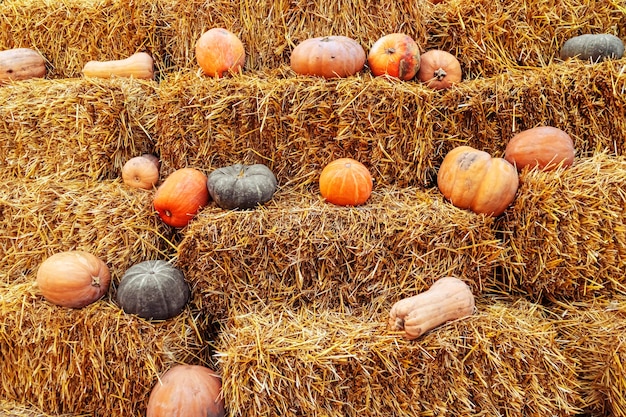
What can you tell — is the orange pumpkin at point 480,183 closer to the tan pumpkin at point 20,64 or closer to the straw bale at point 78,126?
the straw bale at point 78,126

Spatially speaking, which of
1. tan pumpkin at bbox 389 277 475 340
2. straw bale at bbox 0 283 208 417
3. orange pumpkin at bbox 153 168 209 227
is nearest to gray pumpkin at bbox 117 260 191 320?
straw bale at bbox 0 283 208 417

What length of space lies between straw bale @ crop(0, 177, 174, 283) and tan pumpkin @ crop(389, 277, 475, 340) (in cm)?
163

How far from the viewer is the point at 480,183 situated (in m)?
3.18

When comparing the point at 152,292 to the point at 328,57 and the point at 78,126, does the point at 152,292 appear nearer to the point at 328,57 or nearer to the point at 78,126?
the point at 78,126

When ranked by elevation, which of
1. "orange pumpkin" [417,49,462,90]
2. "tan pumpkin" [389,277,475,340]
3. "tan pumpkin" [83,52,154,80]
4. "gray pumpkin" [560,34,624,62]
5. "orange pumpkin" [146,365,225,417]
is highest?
"gray pumpkin" [560,34,624,62]

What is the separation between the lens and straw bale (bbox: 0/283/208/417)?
286cm

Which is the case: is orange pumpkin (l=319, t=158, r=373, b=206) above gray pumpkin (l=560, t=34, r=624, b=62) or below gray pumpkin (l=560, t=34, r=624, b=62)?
below

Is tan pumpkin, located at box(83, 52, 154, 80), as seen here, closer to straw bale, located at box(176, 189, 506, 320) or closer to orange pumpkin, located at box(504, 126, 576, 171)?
straw bale, located at box(176, 189, 506, 320)

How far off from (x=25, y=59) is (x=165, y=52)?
1.26 meters

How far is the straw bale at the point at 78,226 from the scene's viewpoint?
3289mm

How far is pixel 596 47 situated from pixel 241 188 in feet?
9.14

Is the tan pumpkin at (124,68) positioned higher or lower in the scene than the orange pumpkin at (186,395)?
higher

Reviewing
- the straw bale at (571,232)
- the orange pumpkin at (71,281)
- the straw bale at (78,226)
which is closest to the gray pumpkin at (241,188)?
the straw bale at (78,226)

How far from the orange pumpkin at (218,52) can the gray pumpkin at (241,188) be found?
2.74 feet
